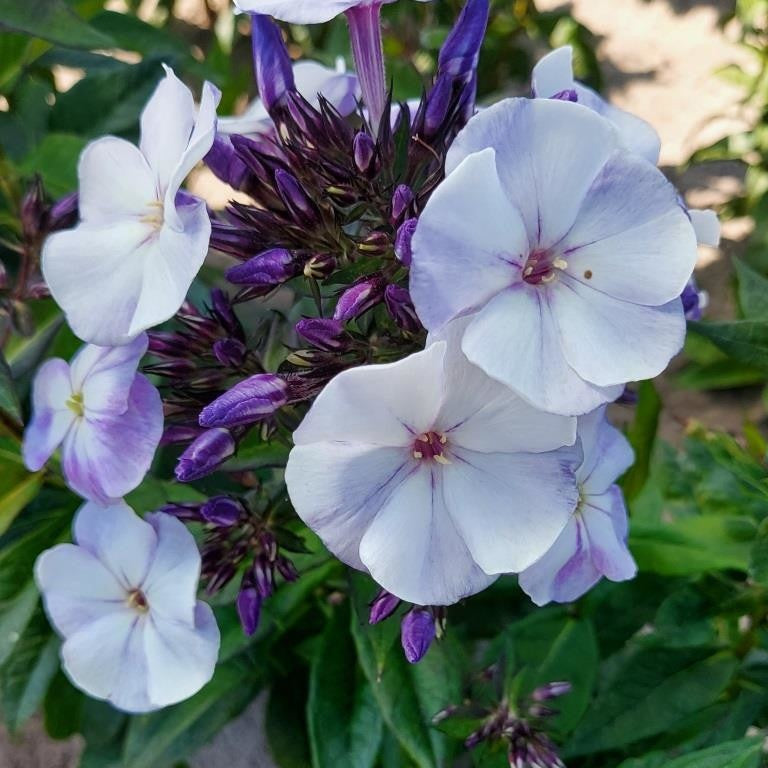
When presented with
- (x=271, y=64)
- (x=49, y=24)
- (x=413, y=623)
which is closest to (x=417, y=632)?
(x=413, y=623)

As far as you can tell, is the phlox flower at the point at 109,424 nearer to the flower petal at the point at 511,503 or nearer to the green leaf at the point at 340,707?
the flower petal at the point at 511,503

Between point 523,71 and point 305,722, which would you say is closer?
point 305,722

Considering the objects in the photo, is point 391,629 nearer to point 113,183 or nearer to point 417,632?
point 417,632

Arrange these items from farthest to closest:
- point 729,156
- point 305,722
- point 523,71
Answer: point 523,71, point 729,156, point 305,722

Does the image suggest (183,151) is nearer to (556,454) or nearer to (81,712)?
(556,454)

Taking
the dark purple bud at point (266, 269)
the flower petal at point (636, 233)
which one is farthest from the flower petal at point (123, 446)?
the flower petal at point (636, 233)

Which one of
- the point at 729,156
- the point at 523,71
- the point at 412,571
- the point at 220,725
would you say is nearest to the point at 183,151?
the point at 412,571
